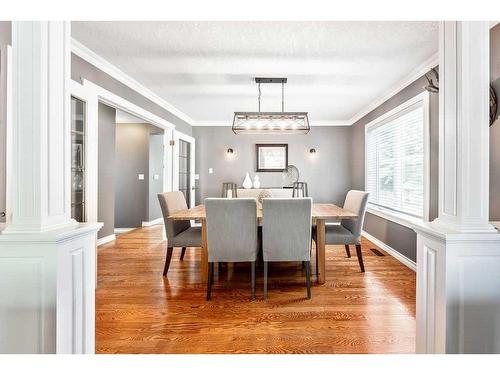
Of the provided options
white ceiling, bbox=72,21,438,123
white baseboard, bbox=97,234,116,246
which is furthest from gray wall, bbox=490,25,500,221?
white baseboard, bbox=97,234,116,246

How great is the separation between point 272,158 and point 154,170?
260 centimetres

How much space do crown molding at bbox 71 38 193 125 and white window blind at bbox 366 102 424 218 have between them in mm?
3419

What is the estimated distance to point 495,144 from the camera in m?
1.95

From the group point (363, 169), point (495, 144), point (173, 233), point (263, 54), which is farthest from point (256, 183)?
point (495, 144)

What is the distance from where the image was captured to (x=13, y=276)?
101 cm

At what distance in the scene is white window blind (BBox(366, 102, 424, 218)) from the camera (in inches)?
128

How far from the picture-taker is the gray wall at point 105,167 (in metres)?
4.09

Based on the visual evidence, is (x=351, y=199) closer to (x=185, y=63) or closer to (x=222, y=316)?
(x=222, y=316)

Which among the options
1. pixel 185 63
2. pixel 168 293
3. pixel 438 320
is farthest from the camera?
pixel 185 63

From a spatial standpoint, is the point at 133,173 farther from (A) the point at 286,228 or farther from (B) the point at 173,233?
(A) the point at 286,228

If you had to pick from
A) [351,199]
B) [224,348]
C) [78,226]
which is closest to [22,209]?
[78,226]

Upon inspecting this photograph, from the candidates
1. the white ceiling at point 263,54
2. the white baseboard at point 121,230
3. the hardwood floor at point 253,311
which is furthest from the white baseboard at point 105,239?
the white ceiling at point 263,54

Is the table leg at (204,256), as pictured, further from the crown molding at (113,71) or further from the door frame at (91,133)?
the crown molding at (113,71)
